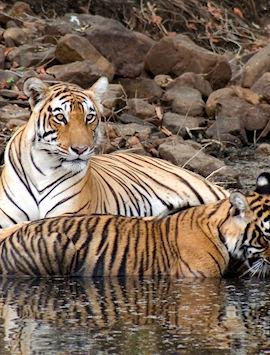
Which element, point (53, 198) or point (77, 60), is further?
point (77, 60)

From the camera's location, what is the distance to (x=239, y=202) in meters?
8.40

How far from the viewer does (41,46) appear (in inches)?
592

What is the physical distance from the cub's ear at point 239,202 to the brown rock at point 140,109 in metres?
5.37

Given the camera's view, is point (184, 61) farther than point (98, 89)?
Yes

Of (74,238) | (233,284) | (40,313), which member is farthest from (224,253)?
(40,313)

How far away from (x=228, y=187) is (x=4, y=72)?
3.25 meters

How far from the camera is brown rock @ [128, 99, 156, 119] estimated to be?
45.1 ft

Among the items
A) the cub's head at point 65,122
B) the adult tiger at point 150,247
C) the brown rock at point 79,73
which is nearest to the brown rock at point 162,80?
the brown rock at point 79,73

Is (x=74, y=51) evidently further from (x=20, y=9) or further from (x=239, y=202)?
(x=239, y=202)

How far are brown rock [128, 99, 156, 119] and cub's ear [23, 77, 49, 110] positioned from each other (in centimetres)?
376

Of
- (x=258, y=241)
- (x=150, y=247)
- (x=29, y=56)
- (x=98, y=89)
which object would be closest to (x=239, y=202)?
(x=258, y=241)

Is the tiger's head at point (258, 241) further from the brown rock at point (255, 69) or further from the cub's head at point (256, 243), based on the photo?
the brown rock at point (255, 69)

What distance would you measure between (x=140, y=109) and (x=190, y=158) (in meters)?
1.71

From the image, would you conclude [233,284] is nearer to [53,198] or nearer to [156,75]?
[53,198]
